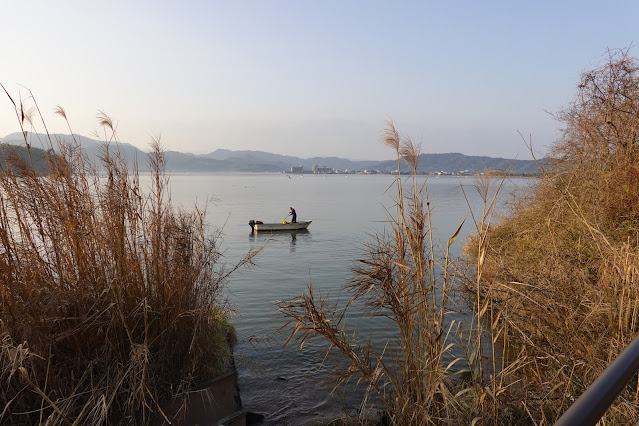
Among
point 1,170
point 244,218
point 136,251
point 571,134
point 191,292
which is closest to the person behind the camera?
point 1,170

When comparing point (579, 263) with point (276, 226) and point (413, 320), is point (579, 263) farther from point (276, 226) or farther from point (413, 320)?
point (276, 226)

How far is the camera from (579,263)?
533 centimetres

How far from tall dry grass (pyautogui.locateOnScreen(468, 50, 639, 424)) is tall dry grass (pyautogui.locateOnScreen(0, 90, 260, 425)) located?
3.50 meters

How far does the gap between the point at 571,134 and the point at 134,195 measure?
13321 millimetres

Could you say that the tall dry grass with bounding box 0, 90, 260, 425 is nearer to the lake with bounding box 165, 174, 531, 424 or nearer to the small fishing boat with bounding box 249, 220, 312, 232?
the lake with bounding box 165, 174, 531, 424

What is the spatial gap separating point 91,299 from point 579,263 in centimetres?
586

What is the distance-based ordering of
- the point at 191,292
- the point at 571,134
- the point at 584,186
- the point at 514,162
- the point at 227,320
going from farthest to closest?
the point at 571,134 → the point at 227,320 → the point at 584,186 → the point at 191,292 → the point at 514,162

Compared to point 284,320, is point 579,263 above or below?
above

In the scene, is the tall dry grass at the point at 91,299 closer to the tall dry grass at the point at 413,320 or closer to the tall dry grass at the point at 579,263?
the tall dry grass at the point at 413,320

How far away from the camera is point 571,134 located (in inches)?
516

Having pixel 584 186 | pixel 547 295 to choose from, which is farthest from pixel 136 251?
pixel 584 186

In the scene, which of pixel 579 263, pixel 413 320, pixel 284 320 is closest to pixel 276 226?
pixel 284 320

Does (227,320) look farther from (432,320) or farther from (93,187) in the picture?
(432,320)

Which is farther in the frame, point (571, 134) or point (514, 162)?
point (571, 134)
